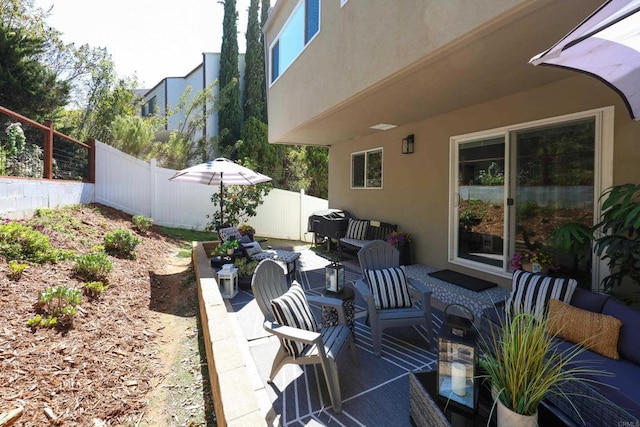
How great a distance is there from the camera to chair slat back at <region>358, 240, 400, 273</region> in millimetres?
4152

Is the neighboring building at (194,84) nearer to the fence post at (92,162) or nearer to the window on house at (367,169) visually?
the fence post at (92,162)

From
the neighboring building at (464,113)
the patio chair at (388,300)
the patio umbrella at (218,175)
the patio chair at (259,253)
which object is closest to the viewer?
the neighboring building at (464,113)

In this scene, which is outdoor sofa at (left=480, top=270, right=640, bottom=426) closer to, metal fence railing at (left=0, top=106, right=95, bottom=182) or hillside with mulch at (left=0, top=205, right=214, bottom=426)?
Answer: hillside with mulch at (left=0, top=205, right=214, bottom=426)

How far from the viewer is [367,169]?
814 cm

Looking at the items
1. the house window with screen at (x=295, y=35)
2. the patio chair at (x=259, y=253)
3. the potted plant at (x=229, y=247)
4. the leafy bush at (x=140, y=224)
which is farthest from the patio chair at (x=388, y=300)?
the leafy bush at (x=140, y=224)

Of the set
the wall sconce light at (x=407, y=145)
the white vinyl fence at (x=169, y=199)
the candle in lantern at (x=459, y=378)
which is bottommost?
the candle in lantern at (x=459, y=378)

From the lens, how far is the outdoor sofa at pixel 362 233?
23.0 ft

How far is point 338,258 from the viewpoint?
25.9 ft

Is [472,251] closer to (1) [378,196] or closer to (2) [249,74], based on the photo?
(1) [378,196]

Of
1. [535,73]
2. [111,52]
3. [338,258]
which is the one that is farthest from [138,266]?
[111,52]

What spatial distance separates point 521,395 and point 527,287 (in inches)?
74.1

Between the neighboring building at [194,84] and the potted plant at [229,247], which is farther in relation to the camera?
the neighboring building at [194,84]

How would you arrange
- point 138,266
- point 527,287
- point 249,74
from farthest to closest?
1. point 249,74
2. point 138,266
3. point 527,287

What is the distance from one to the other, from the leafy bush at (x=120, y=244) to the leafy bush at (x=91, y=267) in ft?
5.24
